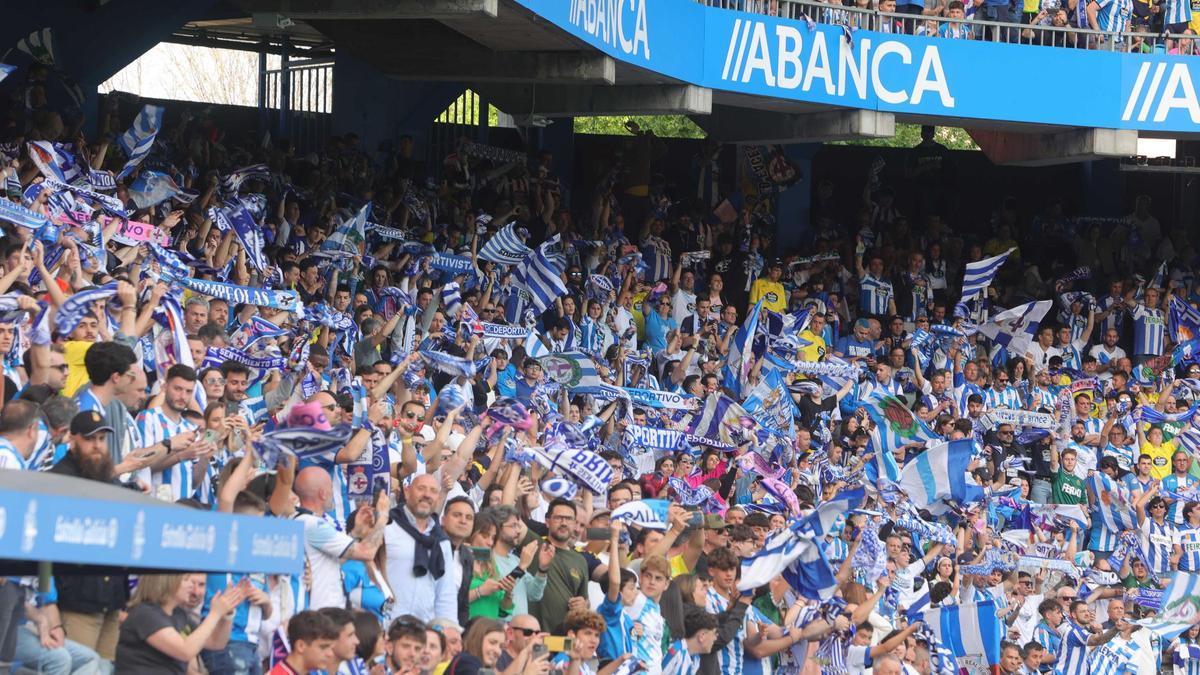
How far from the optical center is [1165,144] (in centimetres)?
2175

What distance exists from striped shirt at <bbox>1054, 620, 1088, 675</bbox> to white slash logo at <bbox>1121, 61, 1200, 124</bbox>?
8.71m

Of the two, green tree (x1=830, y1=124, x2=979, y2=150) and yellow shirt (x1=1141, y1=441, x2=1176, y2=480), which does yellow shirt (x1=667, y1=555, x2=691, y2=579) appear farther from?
green tree (x1=830, y1=124, x2=979, y2=150)

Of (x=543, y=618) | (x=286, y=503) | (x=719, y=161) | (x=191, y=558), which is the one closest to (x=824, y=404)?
(x=719, y=161)

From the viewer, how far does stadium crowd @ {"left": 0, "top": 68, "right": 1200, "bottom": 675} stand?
24.4 feet

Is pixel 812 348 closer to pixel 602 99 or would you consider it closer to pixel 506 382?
pixel 602 99

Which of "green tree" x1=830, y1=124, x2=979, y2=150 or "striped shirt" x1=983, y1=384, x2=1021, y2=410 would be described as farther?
"green tree" x1=830, y1=124, x2=979, y2=150

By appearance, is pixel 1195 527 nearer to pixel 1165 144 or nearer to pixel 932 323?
pixel 932 323

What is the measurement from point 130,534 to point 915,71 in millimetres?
16491

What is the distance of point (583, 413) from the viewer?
14.1 m

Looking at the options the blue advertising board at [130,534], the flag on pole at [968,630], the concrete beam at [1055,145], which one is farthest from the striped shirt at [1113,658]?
the blue advertising board at [130,534]

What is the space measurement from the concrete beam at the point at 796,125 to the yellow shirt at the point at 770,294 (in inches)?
63.0

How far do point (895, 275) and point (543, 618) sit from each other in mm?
13417

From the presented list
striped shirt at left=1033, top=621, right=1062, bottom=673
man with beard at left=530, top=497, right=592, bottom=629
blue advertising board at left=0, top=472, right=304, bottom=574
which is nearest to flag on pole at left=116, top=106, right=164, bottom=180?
man with beard at left=530, top=497, right=592, bottom=629

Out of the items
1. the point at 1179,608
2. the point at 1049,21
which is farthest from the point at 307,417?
the point at 1049,21
